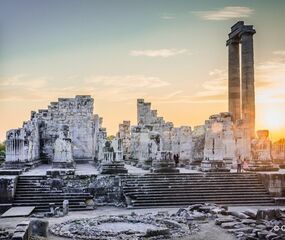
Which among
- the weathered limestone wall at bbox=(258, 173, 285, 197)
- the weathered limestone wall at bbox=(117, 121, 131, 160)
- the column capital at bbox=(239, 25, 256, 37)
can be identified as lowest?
the weathered limestone wall at bbox=(258, 173, 285, 197)

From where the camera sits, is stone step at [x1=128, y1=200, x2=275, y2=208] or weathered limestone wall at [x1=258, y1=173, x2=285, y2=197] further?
weathered limestone wall at [x1=258, y1=173, x2=285, y2=197]

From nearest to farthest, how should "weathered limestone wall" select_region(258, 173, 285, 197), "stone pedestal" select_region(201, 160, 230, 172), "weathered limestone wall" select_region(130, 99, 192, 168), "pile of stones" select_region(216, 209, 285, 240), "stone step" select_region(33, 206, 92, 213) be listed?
"pile of stones" select_region(216, 209, 285, 240)
"stone step" select_region(33, 206, 92, 213)
"weathered limestone wall" select_region(258, 173, 285, 197)
"stone pedestal" select_region(201, 160, 230, 172)
"weathered limestone wall" select_region(130, 99, 192, 168)

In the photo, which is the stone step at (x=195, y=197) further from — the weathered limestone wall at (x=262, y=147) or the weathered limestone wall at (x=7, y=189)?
the weathered limestone wall at (x=7, y=189)

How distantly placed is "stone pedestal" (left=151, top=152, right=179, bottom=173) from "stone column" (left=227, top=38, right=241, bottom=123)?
15271 mm

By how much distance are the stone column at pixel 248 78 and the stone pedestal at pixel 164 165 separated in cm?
1337

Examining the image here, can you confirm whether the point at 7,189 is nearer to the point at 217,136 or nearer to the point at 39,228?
the point at 39,228

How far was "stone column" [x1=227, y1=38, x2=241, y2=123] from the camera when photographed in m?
39.5

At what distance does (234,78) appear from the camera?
1561 inches

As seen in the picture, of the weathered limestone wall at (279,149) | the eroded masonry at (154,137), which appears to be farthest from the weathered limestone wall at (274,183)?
the weathered limestone wall at (279,149)

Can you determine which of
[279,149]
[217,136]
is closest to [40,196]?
[217,136]

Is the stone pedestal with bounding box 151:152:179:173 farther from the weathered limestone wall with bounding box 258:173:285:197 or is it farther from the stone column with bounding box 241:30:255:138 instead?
the stone column with bounding box 241:30:255:138

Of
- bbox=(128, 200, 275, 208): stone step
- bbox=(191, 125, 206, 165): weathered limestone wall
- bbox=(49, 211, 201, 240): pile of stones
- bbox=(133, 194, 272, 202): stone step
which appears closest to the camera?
bbox=(49, 211, 201, 240): pile of stones

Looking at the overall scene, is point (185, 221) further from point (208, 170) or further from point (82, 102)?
point (82, 102)

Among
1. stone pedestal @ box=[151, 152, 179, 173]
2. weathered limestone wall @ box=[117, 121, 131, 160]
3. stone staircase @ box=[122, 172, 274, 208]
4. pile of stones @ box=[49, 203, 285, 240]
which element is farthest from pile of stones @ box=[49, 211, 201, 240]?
weathered limestone wall @ box=[117, 121, 131, 160]
